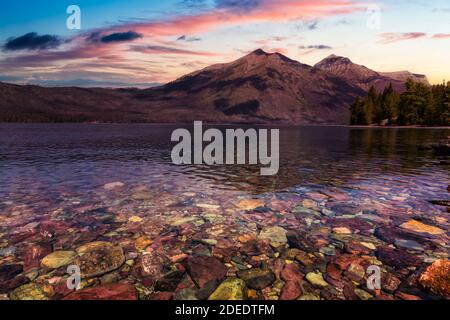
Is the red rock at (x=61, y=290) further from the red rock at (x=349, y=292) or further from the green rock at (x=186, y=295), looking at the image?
the red rock at (x=349, y=292)

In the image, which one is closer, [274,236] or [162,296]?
[162,296]

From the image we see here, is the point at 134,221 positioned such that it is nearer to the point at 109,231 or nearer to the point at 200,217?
the point at 109,231

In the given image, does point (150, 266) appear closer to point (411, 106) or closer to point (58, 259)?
point (58, 259)

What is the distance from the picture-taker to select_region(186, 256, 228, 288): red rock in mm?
8297

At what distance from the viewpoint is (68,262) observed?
9.25 metres

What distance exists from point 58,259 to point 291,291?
23.0ft

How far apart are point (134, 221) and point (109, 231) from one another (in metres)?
1.37

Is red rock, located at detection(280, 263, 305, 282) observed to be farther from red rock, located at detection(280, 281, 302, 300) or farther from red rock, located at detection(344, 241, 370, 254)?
red rock, located at detection(344, 241, 370, 254)

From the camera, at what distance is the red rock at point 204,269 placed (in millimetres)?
8297

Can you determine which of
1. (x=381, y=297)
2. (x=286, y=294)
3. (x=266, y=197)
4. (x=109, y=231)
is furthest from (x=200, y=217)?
(x=381, y=297)

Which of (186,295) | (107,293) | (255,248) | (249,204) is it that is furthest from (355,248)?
(107,293)

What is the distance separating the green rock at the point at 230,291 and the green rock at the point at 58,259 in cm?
477

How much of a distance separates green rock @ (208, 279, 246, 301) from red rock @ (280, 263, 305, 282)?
124cm

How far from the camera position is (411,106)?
154625mm
